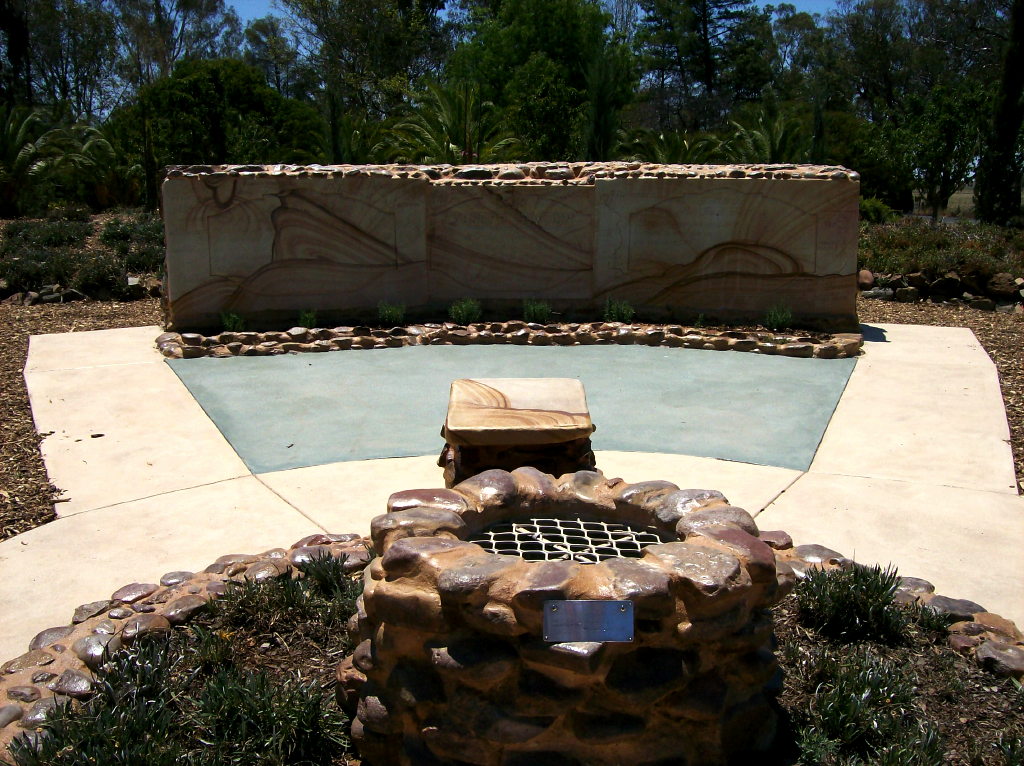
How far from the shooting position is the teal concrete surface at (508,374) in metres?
6.65

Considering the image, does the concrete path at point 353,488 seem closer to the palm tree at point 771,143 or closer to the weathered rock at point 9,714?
the weathered rock at point 9,714

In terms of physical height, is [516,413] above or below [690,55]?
below

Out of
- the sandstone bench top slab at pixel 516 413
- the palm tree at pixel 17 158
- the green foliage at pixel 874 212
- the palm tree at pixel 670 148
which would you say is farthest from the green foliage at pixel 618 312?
the palm tree at pixel 17 158

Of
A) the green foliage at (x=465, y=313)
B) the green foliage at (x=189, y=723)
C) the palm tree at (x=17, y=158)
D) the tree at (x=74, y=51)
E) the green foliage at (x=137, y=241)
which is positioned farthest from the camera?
the tree at (x=74, y=51)

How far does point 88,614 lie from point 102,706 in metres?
1.07

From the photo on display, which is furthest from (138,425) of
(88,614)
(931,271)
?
(931,271)

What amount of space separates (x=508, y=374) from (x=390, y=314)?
Result: 233cm

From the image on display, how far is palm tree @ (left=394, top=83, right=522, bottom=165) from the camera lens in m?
19.5

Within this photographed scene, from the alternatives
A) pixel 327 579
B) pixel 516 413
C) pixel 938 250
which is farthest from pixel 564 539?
pixel 938 250

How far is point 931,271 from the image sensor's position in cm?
1349

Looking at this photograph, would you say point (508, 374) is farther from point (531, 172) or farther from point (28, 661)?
point (28, 661)

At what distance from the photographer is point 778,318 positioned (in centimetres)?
1037

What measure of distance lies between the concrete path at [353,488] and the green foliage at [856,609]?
2.65 ft

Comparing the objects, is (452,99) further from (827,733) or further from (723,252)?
(827,733)
